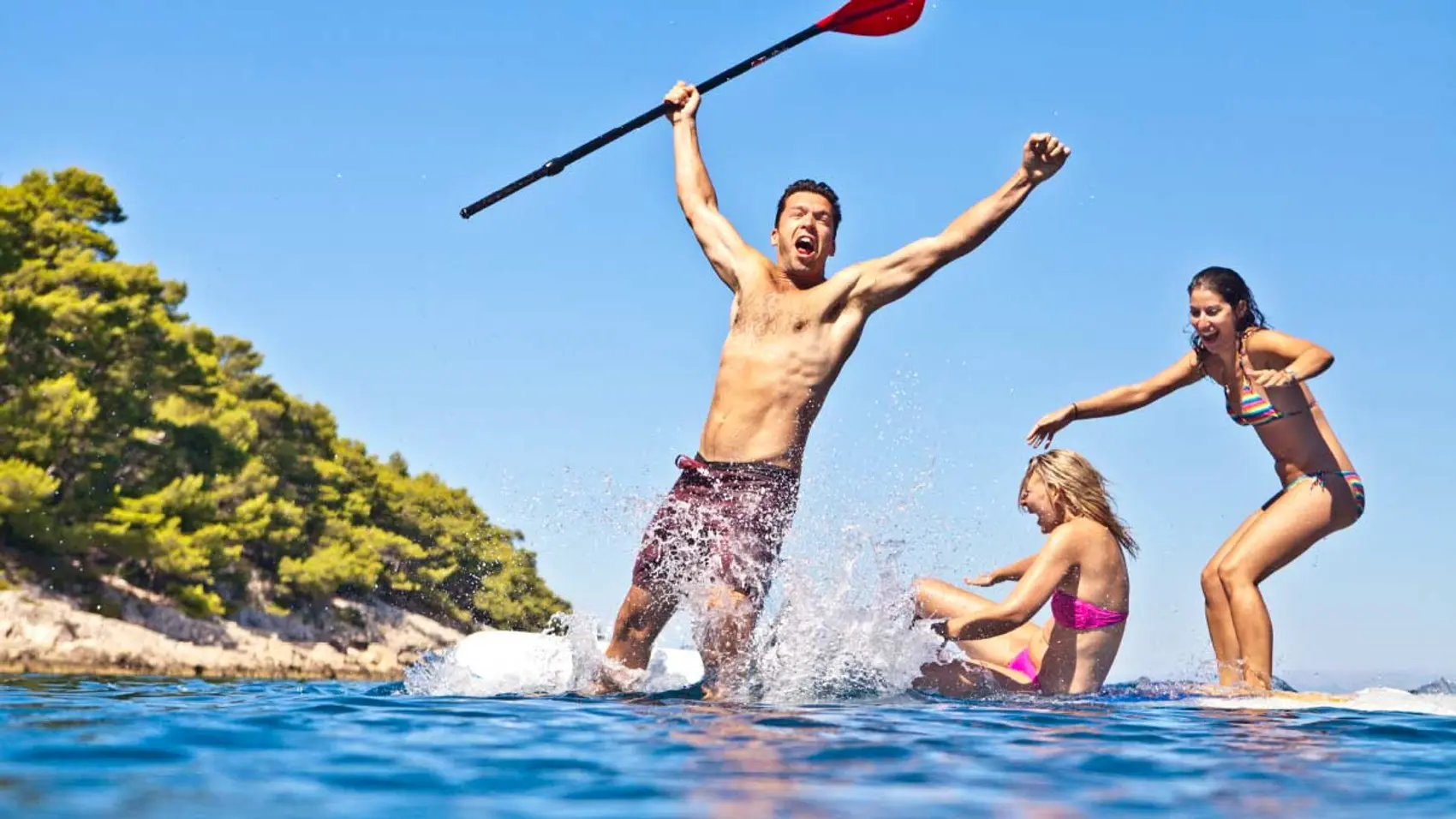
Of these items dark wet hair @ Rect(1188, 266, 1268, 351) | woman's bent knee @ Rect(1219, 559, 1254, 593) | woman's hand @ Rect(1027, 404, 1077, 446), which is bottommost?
woman's bent knee @ Rect(1219, 559, 1254, 593)

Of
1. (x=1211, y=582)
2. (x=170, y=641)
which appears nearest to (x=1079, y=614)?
(x=1211, y=582)

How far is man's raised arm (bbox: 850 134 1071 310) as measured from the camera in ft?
22.0

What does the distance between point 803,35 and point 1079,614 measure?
378 centimetres

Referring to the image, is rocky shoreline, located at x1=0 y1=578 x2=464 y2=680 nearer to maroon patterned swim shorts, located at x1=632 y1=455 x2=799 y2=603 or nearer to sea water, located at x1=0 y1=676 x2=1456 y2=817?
maroon patterned swim shorts, located at x1=632 y1=455 x2=799 y2=603

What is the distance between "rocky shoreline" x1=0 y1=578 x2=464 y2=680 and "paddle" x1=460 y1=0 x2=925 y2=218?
63.6ft

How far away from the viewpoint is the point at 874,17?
8.32 metres

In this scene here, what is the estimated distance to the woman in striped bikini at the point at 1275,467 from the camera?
24.7 feet

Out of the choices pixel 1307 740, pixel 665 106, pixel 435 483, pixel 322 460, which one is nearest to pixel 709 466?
pixel 665 106

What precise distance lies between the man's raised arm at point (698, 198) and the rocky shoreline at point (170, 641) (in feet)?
66.3

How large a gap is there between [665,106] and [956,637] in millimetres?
3333

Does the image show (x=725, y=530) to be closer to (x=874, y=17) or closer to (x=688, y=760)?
(x=688, y=760)

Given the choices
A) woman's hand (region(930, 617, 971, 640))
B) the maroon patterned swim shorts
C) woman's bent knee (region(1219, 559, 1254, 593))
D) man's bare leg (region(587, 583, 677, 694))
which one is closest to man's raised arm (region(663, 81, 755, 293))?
the maroon patterned swim shorts

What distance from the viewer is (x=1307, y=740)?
17.6ft

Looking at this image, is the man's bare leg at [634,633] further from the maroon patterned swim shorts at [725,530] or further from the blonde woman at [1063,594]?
the blonde woman at [1063,594]
